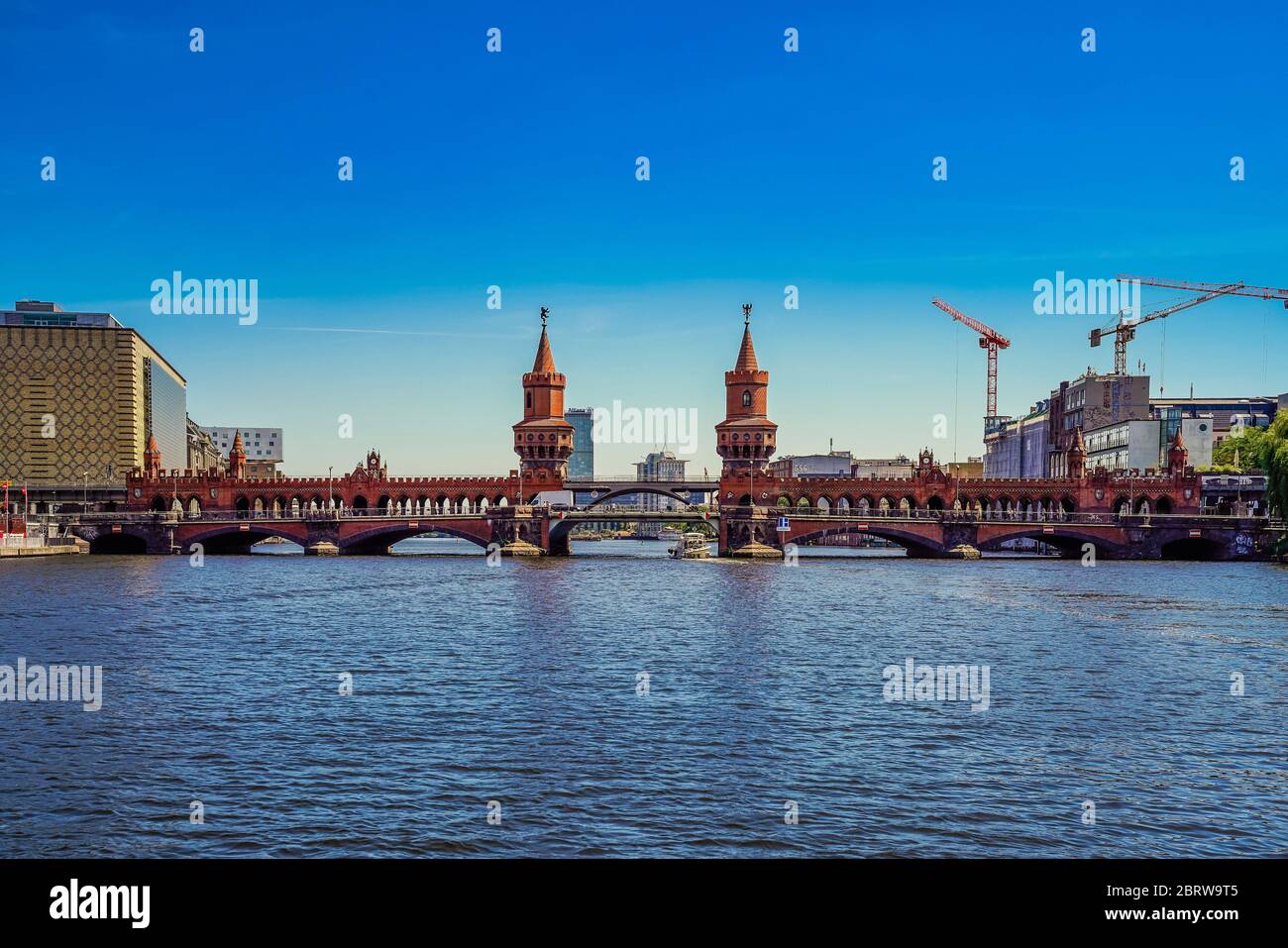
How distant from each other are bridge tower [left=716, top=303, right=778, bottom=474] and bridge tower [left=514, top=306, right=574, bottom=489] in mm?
24233

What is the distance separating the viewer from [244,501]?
552ft

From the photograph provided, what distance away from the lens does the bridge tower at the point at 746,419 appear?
543 feet

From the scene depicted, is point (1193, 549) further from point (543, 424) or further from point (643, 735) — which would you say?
point (643, 735)

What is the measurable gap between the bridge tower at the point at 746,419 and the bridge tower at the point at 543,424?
24.2m

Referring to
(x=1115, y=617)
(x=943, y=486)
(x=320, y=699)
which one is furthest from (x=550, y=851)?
(x=943, y=486)

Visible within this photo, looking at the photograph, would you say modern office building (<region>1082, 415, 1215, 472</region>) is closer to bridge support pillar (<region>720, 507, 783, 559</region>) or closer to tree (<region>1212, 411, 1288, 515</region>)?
tree (<region>1212, 411, 1288, 515</region>)

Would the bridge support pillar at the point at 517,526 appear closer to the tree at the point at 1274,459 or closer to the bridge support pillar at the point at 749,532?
the bridge support pillar at the point at 749,532

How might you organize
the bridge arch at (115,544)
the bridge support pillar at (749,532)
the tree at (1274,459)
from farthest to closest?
the bridge arch at (115,544) < the bridge support pillar at (749,532) < the tree at (1274,459)

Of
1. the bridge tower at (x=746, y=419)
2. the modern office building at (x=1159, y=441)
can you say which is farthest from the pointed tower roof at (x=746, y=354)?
the modern office building at (x=1159, y=441)

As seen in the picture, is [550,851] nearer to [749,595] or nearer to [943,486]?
[749,595]

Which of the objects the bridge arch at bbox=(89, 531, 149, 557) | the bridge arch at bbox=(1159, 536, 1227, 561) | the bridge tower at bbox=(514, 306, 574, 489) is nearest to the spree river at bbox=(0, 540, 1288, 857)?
Answer: the bridge arch at bbox=(1159, 536, 1227, 561)

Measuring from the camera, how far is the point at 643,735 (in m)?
33.4
